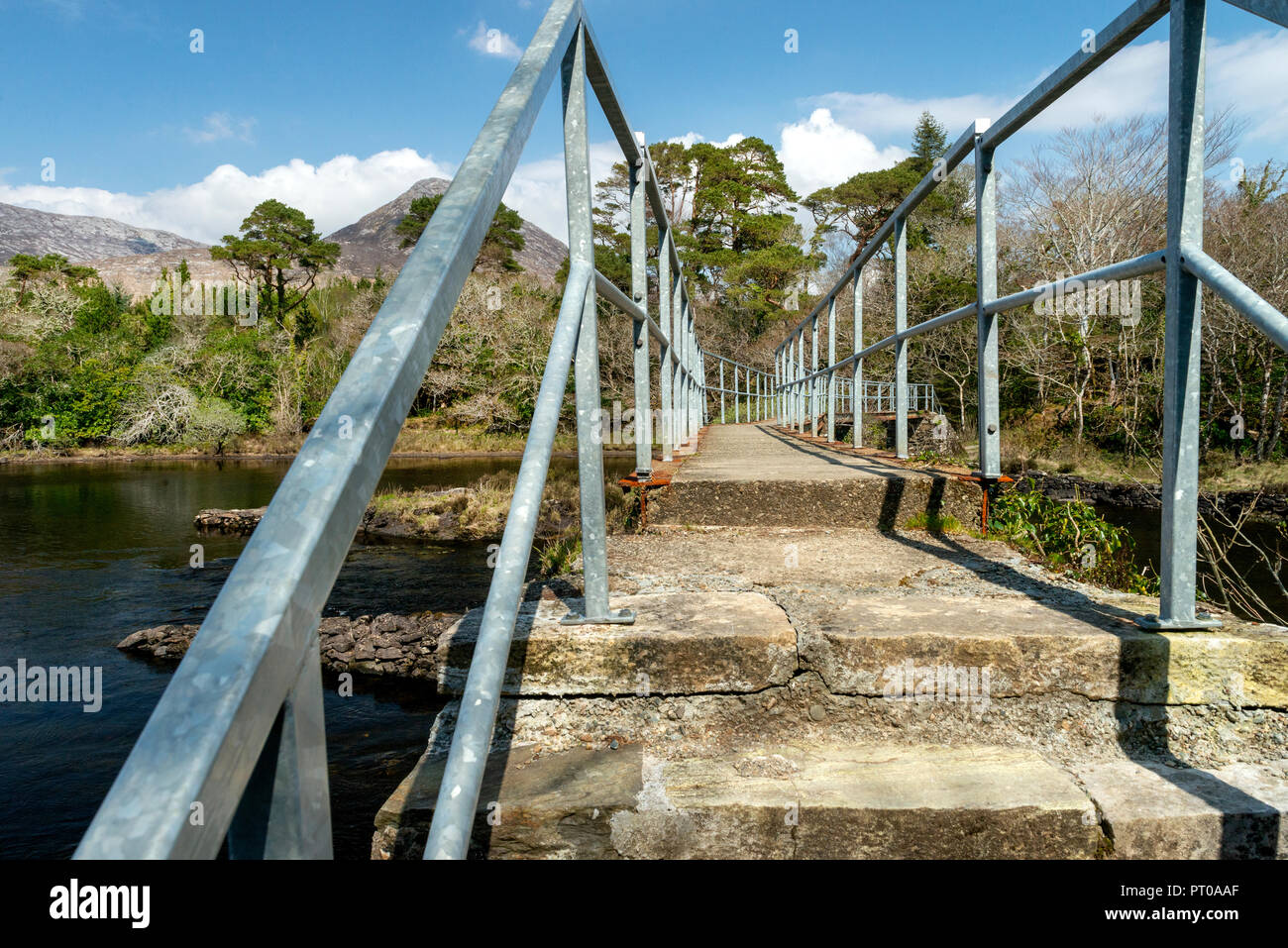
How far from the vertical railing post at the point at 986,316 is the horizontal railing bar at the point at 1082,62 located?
12 centimetres

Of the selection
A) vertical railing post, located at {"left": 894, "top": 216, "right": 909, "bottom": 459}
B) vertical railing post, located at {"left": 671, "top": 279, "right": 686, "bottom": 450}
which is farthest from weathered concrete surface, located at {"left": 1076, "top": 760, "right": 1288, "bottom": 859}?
vertical railing post, located at {"left": 671, "top": 279, "right": 686, "bottom": 450}

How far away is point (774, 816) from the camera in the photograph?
120 cm

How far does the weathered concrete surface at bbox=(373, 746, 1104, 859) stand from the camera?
119cm

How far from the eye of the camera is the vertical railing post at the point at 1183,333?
4.80ft

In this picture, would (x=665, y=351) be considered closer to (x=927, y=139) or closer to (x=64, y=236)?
(x=927, y=139)

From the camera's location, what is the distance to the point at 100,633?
315 inches

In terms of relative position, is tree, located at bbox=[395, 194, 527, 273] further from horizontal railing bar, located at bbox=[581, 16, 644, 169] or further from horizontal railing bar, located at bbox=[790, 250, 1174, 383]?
horizontal railing bar, located at bbox=[790, 250, 1174, 383]

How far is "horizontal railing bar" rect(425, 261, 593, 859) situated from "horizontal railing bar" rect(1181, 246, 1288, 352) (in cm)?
111

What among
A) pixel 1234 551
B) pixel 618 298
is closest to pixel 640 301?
pixel 618 298

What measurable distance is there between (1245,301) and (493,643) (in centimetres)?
134
